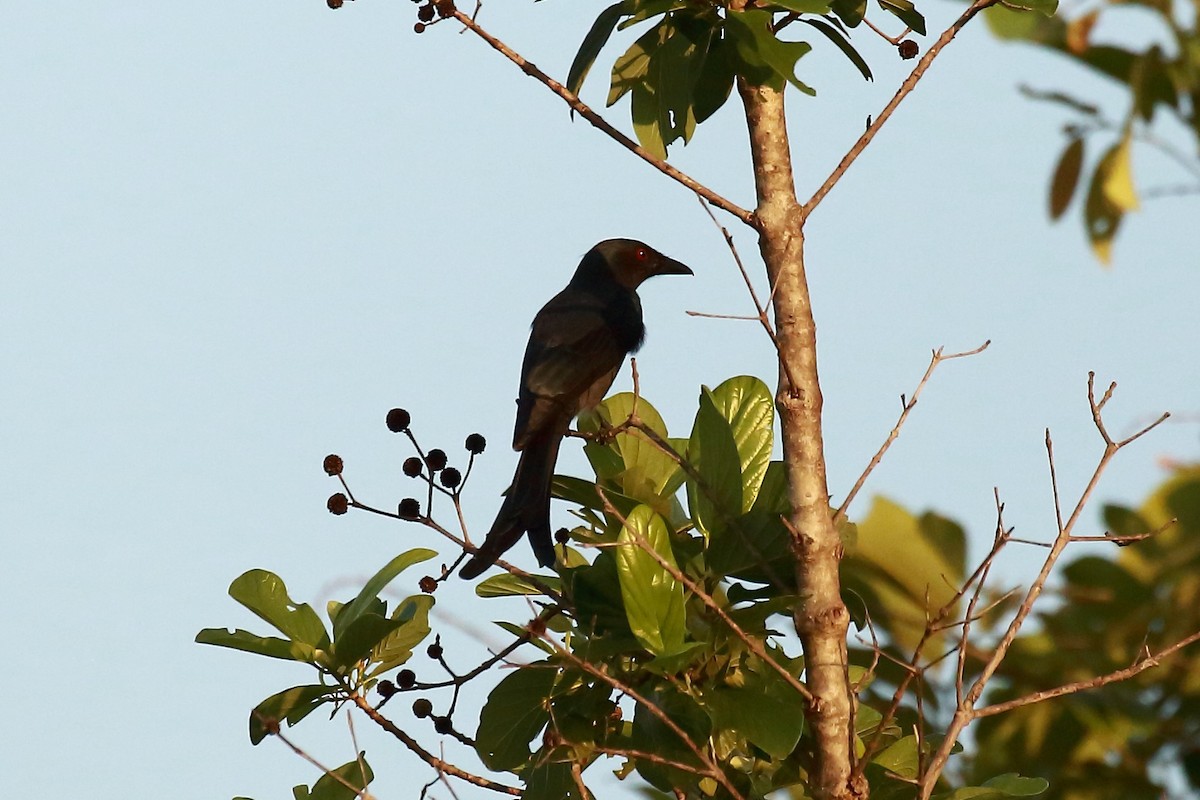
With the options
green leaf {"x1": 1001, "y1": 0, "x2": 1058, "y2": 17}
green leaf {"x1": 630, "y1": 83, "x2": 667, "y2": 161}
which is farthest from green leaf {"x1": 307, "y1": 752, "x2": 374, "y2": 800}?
green leaf {"x1": 1001, "y1": 0, "x2": 1058, "y2": 17}

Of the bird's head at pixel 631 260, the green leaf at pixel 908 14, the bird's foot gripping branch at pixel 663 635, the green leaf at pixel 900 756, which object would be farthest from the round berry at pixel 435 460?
the bird's head at pixel 631 260

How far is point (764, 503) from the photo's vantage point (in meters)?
3.65

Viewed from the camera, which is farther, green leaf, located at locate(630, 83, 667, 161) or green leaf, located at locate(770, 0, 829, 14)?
green leaf, located at locate(630, 83, 667, 161)

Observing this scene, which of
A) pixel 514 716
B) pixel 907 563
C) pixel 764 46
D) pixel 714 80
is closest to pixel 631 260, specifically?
pixel 714 80

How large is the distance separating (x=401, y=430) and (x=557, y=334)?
2580mm

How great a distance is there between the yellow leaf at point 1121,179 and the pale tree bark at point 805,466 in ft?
5.56

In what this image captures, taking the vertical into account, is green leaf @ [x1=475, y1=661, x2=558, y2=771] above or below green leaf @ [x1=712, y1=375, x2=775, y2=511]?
below

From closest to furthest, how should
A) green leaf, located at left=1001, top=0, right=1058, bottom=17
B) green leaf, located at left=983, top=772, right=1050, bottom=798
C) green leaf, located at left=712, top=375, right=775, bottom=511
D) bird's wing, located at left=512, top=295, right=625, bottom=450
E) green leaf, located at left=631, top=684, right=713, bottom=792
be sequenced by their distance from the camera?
green leaf, located at left=983, top=772, right=1050, bottom=798
green leaf, located at left=631, top=684, right=713, bottom=792
green leaf, located at left=712, top=375, right=775, bottom=511
green leaf, located at left=1001, top=0, right=1058, bottom=17
bird's wing, located at left=512, top=295, right=625, bottom=450

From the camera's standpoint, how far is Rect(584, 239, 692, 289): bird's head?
741 cm

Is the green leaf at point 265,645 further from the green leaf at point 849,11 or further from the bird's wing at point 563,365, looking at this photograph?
the green leaf at point 849,11

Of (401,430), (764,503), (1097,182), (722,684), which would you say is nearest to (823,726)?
(722,684)

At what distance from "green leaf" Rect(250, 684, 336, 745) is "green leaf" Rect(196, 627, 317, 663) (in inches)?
3.2

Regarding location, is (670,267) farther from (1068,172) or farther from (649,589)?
(649,589)

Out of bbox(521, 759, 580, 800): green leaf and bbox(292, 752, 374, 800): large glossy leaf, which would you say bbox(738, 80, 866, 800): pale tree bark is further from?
bbox(292, 752, 374, 800): large glossy leaf
